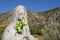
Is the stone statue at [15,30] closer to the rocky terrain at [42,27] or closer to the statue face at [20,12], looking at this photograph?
the statue face at [20,12]

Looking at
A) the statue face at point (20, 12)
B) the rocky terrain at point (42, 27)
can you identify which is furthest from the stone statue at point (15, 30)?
the rocky terrain at point (42, 27)

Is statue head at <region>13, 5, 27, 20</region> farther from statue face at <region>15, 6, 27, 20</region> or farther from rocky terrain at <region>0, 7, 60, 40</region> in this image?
rocky terrain at <region>0, 7, 60, 40</region>

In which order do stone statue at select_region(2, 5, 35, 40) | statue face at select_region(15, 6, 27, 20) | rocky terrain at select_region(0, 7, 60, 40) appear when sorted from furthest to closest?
rocky terrain at select_region(0, 7, 60, 40) → statue face at select_region(15, 6, 27, 20) → stone statue at select_region(2, 5, 35, 40)

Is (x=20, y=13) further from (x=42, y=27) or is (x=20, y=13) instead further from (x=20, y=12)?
(x=42, y=27)

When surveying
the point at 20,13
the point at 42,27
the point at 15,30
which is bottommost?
the point at 15,30

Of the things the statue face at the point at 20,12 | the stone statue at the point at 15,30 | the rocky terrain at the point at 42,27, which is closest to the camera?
the stone statue at the point at 15,30

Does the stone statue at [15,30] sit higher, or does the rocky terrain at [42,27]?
the rocky terrain at [42,27]

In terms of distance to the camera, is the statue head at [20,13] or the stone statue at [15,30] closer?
the stone statue at [15,30]

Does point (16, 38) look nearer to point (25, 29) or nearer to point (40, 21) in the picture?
point (25, 29)

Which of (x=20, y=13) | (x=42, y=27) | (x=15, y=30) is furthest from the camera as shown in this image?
(x=42, y=27)

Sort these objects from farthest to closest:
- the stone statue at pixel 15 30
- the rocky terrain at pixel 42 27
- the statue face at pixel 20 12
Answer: the rocky terrain at pixel 42 27
the statue face at pixel 20 12
the stone statue at pixel 15 30

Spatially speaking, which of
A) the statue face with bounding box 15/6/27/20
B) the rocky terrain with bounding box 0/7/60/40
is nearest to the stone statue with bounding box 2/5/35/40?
the statue face with bounding box 15/6/27/20

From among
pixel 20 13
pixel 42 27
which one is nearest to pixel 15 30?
pixel 20 13

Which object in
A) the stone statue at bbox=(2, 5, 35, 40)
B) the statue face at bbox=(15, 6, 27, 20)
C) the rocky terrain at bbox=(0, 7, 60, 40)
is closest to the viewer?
the stone statue at bbox=(2, 5, 35, 40)
